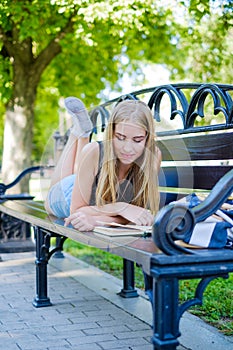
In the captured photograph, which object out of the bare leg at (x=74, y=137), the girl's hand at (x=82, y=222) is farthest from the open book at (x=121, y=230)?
the bare leg at (x=74, y=137)

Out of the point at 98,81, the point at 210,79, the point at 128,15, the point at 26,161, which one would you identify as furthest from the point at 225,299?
the point at 210,79

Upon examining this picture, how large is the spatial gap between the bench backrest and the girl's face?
2.46 ft

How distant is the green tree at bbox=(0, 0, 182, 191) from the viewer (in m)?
8.05

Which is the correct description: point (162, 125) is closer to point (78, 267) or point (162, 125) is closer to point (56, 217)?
point (56, 217)

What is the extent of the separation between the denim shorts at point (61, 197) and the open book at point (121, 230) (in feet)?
2.92

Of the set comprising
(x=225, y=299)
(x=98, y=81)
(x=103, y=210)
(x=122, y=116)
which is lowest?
(x=225, y=299)

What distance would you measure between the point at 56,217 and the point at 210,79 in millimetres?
8415

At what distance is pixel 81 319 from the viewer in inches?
164

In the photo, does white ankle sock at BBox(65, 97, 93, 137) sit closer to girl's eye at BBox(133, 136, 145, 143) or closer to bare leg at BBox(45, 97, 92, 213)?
bare leg at BBox(45, 97, 92, 213)

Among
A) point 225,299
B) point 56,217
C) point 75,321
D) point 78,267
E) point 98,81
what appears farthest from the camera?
point 98,81

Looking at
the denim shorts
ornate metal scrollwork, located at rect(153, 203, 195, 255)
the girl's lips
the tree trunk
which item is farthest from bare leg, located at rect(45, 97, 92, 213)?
the tree trunk

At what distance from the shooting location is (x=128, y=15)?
800 cm

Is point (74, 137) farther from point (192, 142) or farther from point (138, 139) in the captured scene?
point (138, 139)

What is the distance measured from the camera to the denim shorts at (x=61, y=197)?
4.31 metres
